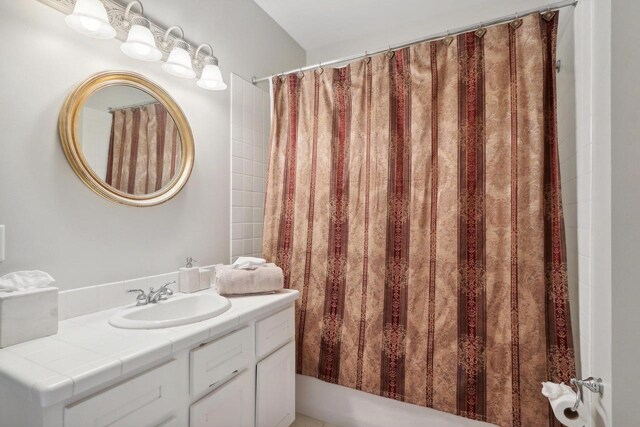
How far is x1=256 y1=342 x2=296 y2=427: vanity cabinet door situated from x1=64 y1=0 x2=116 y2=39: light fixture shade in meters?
1.53

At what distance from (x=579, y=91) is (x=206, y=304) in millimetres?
1905

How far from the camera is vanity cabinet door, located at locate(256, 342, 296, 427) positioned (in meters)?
1.43

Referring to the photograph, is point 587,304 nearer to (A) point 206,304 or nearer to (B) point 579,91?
(B) point 579,91

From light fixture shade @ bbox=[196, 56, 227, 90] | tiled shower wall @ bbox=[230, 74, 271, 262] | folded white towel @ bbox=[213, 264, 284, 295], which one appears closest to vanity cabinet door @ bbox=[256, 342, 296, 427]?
folded white towel @ bbox=[213, 264, 284, 295]

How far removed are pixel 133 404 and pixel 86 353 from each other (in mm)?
204

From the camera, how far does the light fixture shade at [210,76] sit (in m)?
1.61

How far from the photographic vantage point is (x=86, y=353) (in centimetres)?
89

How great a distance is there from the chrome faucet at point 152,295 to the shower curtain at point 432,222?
72 cm

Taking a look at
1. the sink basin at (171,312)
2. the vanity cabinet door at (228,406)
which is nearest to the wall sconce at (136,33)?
the sink basin at (171,312)

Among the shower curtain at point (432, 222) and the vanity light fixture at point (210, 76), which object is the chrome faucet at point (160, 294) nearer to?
the shower curtain at point (432, 222)

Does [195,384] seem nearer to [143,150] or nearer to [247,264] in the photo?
[247,264]

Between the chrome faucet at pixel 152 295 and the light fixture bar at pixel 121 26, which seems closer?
the light fixture bar at pixel 121 26

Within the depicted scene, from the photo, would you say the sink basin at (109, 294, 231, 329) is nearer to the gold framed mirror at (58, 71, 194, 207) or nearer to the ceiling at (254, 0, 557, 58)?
the gold framed mirror at (58, 71, 194, 207)

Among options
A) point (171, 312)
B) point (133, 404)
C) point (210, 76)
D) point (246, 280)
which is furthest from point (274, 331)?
point (210, 76)
